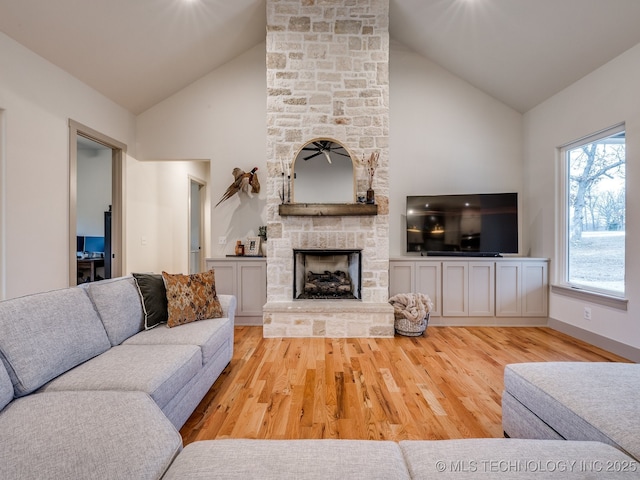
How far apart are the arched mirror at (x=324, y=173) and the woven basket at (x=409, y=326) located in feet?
4.83

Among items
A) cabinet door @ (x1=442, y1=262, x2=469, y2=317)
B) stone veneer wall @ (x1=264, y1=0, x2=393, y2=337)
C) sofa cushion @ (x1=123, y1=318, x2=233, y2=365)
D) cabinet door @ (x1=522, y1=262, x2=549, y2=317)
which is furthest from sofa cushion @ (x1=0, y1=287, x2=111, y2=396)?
cabinet door @ (x1=522, y1=262, x2=549, y2=317)

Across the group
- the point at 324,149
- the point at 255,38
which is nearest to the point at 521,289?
the point at 324,149

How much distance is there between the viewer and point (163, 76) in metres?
3.98

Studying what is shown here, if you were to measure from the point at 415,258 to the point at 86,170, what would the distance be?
18.4 ft

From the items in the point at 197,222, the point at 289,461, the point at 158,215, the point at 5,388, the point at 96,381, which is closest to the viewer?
the point at 289,461

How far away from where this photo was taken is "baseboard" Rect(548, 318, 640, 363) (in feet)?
9.27

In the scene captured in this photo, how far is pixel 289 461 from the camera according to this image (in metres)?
0.94

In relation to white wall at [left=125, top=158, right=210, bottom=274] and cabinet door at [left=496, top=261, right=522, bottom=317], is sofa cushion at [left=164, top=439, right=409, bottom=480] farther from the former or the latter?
white wall at [left=125, top=158, right=210, bottom=274]

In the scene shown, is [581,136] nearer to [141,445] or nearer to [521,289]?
[521,289]

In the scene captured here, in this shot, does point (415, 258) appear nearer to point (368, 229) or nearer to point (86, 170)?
point (368, 229)

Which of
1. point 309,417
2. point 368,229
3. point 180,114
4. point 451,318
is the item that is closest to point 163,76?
point 180,114

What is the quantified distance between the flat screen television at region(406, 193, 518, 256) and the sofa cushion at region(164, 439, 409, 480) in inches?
133

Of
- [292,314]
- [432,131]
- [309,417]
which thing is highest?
[432,131]

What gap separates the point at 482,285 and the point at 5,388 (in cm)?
421
